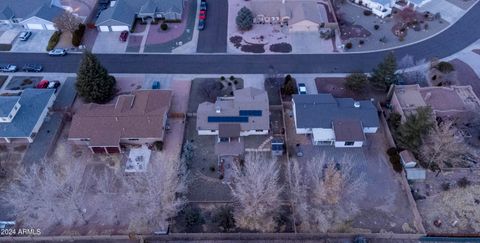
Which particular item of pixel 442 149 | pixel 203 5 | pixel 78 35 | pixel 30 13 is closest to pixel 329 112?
pixel 442 149

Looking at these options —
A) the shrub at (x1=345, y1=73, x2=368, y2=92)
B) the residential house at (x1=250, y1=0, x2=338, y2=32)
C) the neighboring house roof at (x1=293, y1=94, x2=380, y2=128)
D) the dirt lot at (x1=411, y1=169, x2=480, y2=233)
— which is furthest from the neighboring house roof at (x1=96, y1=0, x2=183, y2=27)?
the dirt lot at (x1=411, y1=169, x2=480, y2=233)

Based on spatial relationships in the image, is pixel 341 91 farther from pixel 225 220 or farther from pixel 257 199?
pixel 225 220

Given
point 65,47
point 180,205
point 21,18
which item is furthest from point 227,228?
point 21,18

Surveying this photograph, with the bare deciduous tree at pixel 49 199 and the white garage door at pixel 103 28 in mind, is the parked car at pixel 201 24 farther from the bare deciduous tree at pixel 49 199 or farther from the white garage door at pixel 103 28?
the bare deciduous tree at pixel 49 199

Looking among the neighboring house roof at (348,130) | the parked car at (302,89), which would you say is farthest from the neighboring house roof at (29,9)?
the neighboring house roof at (348,130)

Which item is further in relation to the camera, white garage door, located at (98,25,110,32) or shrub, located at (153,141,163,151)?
white garage door, located at (98,25,110,32)

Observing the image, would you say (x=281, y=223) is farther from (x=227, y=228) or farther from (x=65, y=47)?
(x=65, y=47)

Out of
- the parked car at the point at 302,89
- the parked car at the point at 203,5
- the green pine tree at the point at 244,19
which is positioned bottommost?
the parked car at the point at 302,89

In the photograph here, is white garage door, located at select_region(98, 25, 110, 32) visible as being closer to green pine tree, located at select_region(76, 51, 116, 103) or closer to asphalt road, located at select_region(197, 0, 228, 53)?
green pine tree, located at select_region(76, 51, 116, 103)
